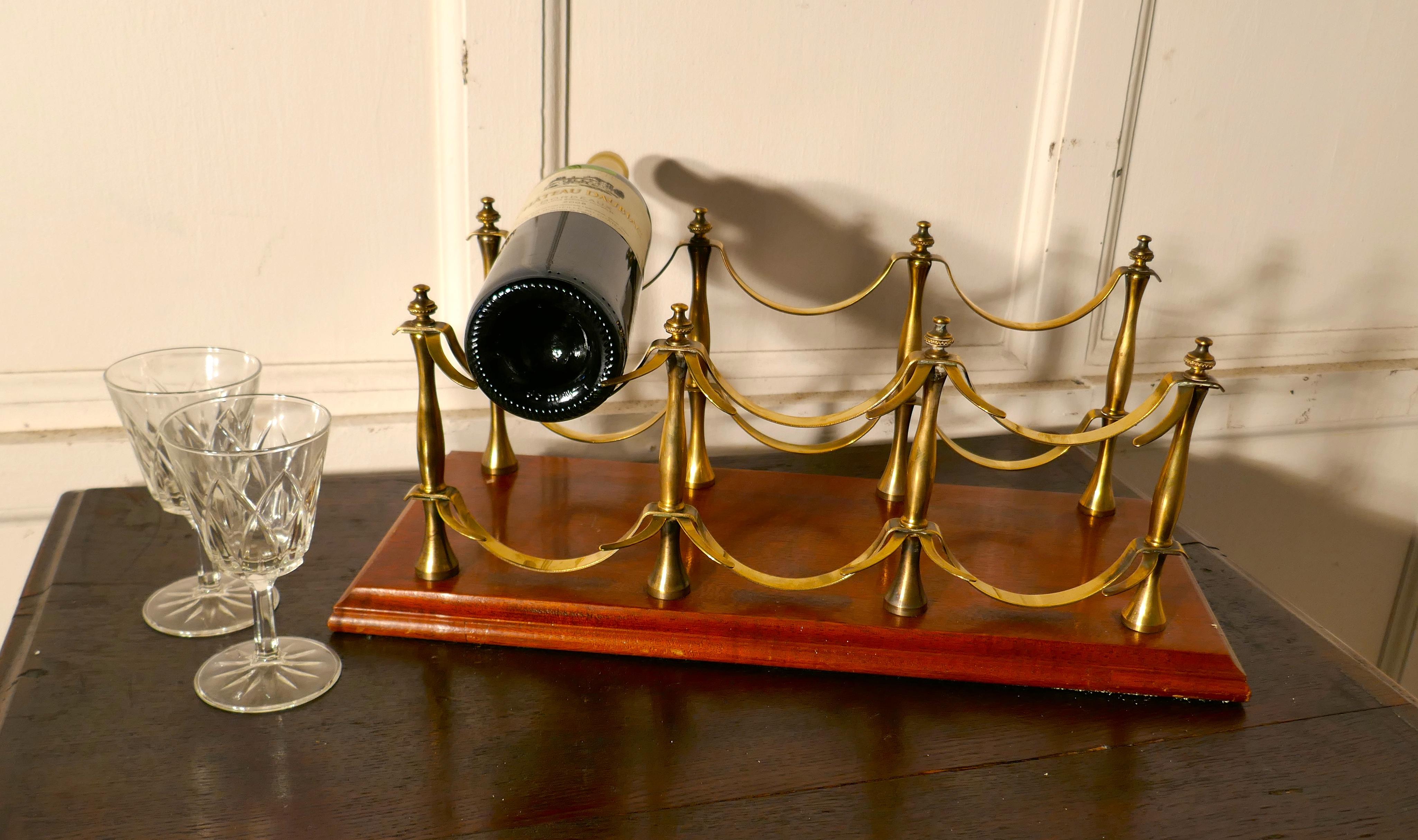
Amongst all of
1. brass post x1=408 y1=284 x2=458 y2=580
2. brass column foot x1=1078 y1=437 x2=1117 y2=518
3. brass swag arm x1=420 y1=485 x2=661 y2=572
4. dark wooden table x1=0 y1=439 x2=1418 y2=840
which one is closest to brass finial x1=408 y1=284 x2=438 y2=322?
brass post x1=408 y1=284 x2=458 y2=580

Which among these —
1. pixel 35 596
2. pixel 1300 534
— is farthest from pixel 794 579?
pixel 1300 534

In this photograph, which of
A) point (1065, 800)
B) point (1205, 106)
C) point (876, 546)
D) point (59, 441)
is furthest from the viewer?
point (1205, 106)

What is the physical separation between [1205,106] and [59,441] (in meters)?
1.11

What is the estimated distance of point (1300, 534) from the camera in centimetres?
125

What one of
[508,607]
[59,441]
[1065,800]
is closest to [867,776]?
[1065,800]

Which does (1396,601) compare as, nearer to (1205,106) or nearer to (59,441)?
(1205,106)

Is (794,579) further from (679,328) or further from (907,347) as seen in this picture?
(907,347)

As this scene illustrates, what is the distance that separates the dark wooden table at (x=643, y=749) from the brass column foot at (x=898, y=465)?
0.68ft

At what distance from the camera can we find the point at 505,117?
0.86m

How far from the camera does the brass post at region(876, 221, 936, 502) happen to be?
812 mm

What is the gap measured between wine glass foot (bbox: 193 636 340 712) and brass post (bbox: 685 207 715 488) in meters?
0.30

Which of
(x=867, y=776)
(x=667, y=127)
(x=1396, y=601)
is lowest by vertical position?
(x=1396, y=601)

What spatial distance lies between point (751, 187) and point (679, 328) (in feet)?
1.25

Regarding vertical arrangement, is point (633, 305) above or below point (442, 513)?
above
